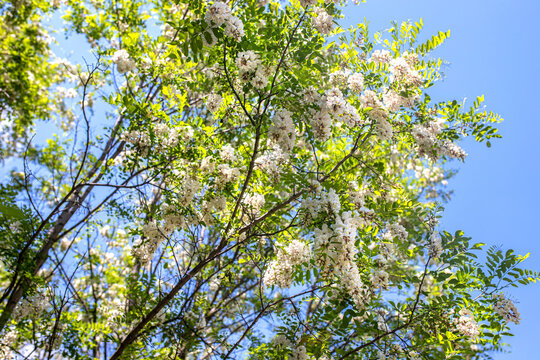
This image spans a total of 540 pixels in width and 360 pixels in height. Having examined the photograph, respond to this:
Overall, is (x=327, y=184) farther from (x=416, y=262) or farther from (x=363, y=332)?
(x=416, y=262)

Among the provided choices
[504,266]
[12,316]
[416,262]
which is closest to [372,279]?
[504,266]

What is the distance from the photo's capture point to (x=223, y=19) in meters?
2.87

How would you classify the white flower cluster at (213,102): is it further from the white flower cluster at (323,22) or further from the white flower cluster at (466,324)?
the white flower cluster at (466,324)

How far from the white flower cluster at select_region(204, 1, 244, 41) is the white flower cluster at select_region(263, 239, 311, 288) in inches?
71.1

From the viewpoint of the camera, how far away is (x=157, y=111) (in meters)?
3.90

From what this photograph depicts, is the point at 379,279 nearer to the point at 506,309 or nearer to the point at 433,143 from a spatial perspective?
the point at 506,309

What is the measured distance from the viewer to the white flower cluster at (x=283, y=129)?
10.3ft

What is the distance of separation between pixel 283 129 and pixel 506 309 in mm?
2382

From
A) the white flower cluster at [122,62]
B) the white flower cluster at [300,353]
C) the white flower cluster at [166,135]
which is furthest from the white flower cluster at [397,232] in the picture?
the white flower cluster at [122,62]

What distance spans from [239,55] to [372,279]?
2.19 m

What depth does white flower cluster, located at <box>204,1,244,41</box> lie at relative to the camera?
9.36ft

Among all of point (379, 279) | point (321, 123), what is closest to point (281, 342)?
point (379, 279)

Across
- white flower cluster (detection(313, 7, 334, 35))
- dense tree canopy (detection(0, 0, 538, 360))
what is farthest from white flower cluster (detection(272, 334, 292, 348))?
white flower cluster (detection(313, 7, 334, 35))

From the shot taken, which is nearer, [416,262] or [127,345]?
[127,345]
